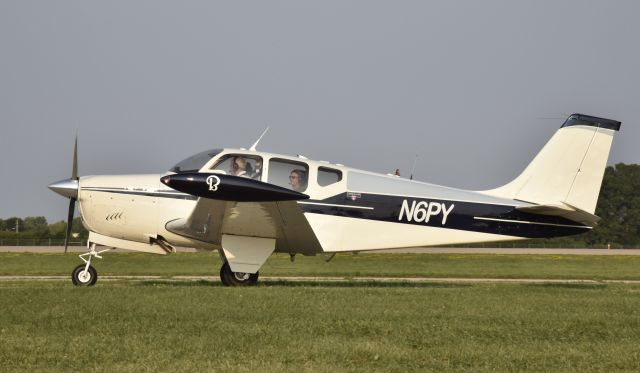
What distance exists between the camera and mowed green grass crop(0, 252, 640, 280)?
2433 cm

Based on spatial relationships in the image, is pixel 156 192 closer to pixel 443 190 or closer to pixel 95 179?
pixel 95 179

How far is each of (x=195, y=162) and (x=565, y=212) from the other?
22.0 ft

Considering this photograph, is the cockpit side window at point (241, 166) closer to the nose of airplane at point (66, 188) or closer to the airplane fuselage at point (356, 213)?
the airplane fuselage at point (356, 213)

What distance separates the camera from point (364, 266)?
2669 cm

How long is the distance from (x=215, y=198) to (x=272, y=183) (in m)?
1.54

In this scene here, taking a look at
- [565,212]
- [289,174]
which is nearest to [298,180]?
[289,174]

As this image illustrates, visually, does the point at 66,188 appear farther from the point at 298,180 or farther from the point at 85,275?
the point at 298,180

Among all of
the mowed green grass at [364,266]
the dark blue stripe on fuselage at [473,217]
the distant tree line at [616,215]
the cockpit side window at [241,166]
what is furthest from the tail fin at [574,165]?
the distant tree line at [616,215]

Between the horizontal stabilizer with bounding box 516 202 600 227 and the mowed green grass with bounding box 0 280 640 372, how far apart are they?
9.61 ft

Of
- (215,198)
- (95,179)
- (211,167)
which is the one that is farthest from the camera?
(95,179)

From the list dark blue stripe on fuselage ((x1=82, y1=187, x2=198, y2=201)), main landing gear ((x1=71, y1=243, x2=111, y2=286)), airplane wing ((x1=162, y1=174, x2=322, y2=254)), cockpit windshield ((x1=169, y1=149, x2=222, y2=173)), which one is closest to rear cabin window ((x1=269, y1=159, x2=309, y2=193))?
airplane wing ((x1=162, y1=174, x2=322, y2=254))

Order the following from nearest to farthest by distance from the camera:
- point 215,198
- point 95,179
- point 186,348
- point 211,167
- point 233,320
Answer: point 186,348, point 233,320, point 215,198, point 211,167, point 95,179

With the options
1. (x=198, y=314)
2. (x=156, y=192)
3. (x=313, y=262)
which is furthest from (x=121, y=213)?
(x=313, y=262)

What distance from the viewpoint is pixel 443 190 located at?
1594 centimetres
